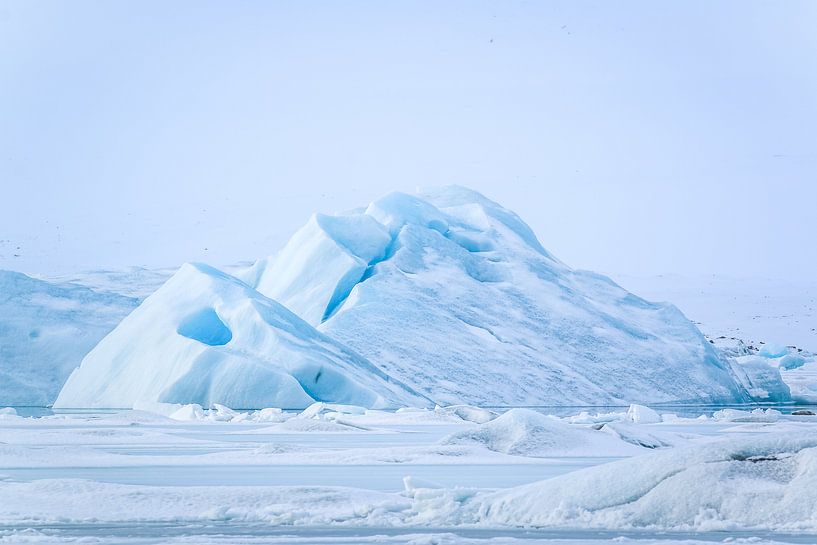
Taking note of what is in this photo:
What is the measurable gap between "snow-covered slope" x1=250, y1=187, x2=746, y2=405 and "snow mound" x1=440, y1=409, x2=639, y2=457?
42.6ft

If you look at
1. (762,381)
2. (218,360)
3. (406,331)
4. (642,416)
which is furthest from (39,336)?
(762,381)

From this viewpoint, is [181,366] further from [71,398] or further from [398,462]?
[398,462]

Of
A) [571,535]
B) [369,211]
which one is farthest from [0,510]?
[369,211]

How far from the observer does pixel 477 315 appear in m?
27.8

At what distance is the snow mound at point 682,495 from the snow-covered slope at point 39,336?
74.3ft

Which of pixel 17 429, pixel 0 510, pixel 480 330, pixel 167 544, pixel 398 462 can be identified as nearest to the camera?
pixel 167 544

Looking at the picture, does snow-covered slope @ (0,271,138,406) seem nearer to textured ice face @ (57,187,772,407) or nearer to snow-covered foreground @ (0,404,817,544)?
textured ice face @ (57,187,772,407)

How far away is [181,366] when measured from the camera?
Answer: 21.4 m

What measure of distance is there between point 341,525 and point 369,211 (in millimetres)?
24828

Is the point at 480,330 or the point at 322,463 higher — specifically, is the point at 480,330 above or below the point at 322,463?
below

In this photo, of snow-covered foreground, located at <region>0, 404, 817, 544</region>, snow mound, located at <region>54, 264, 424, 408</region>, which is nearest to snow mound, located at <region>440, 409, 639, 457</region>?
snow-covered foreground, located at <region>0, 404, 817, 544</region>

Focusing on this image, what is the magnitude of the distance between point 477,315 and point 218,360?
8624mm

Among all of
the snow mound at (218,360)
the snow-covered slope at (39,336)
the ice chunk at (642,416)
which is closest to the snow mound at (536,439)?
the ice chunk at (642,416)

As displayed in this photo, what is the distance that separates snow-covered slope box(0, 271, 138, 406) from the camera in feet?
87.1
